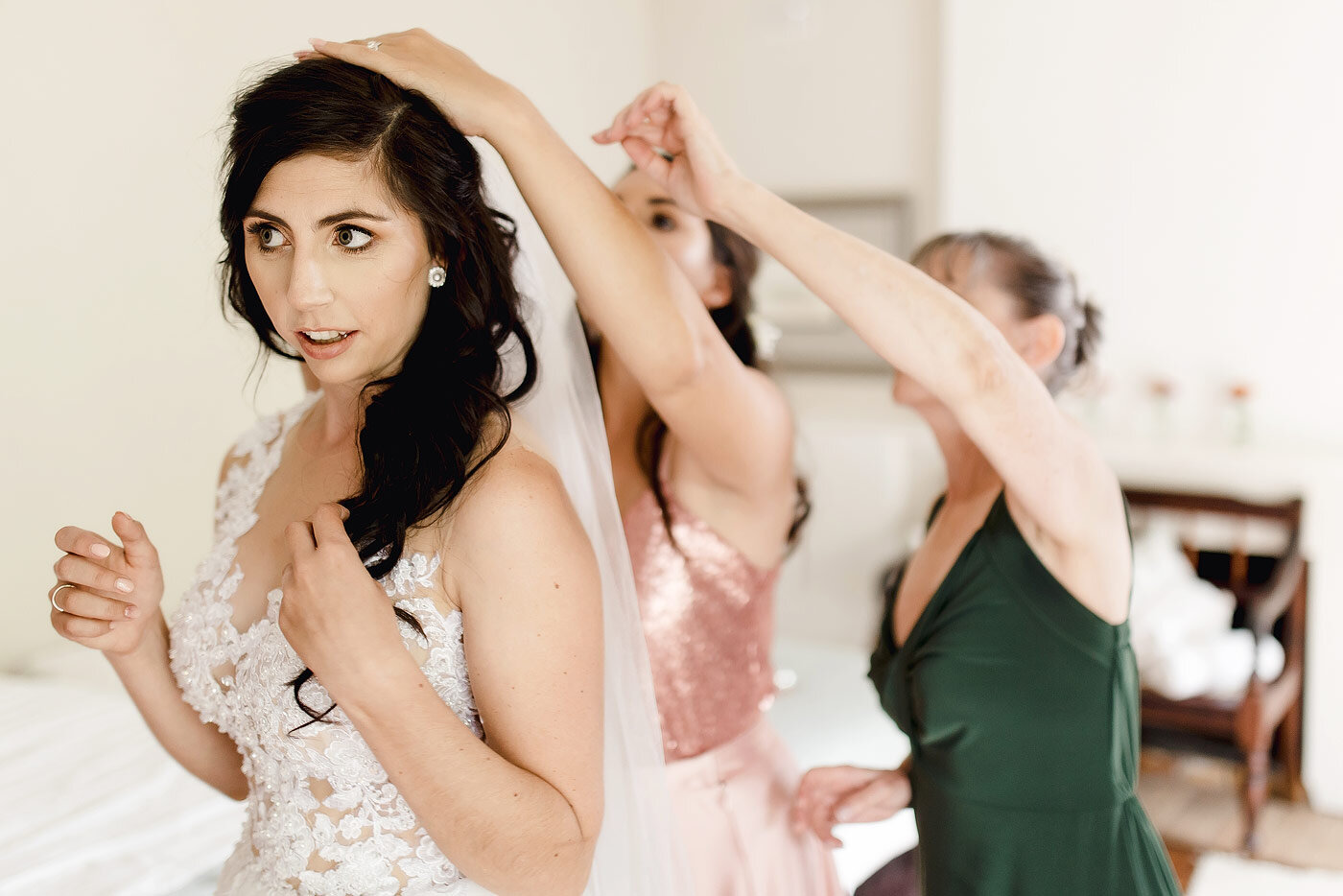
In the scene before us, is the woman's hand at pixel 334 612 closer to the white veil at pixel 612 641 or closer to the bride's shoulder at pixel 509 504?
the bride's shoulder at pixel 509 504

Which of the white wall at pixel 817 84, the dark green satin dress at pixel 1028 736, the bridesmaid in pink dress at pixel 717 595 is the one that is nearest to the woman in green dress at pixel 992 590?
the dark green satin dress at pixel 1028 736

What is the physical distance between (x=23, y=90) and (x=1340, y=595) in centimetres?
369

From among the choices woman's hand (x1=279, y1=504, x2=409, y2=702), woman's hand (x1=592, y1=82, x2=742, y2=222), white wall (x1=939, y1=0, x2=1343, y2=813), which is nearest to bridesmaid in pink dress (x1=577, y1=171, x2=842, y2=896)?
woman's hand (x1=592, y1=82, x2=742, y2=222)

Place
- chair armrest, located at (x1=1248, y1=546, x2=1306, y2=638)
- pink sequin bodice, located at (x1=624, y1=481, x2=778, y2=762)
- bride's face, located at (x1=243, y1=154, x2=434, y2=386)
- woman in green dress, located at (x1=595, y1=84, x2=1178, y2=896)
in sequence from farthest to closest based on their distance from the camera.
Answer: chair armrest, located at (x1=1248, y1=546, x2=1306, y2=638) < pink sequin bodice, located at (x1=624, y1=481, x2=778, y2=762) < woman in green dress, located at (x1=595, y1=84, x2=1178, y2=896) < bride's face, located at (x1=243, y1=154, x2=434, y2=386)

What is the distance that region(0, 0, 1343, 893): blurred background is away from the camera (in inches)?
48.3

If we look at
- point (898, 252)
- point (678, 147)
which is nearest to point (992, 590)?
point (678, 147)

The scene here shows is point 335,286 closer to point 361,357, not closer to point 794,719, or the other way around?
point 361,357

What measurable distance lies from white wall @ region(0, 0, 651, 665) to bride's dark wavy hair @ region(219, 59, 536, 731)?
0.18 meters

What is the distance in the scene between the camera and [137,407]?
4.32 feet

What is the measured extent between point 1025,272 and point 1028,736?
59 centimetres

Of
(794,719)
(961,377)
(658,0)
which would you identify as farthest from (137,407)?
(658,0)

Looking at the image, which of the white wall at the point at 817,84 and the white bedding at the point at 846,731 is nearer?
the white bedding at the point at 846,731

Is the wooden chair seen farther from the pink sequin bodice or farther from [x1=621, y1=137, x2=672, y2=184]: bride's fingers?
[x1=621, y1=137, x2=672, y2=184]: bride's fingers

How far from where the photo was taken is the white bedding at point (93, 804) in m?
1.29
